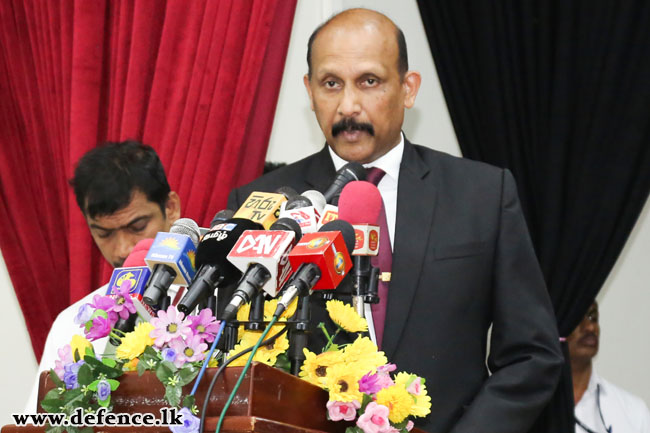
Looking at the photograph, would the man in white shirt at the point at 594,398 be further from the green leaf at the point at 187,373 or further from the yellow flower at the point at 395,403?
the green leaf at the point at 187,373

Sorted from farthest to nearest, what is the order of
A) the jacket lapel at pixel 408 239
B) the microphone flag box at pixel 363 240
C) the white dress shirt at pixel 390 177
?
the white dress shirt at pixel 390 177 → the jacket lapel at pixel 408 239 → the microphone flag box at pixel 363 240

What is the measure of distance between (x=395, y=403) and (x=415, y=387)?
0.07 meters

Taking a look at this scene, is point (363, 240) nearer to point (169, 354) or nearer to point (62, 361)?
point (169, 354)

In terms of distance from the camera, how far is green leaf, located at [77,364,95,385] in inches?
63.7

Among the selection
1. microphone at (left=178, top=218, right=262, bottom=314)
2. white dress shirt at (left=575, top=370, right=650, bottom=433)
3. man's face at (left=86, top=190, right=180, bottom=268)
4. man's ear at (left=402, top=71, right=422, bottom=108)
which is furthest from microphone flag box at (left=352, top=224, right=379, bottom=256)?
white dress shirt at (left=575, top=370, right=650, bottom=433)

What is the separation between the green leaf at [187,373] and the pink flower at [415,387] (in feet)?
1.32

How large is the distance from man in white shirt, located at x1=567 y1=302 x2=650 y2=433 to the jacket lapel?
6.06 ft

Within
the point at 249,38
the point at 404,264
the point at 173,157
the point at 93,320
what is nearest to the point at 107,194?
the point at 173,157

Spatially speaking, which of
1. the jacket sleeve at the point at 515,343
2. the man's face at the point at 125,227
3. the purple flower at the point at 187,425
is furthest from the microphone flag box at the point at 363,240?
the man's face at the point at 125,227

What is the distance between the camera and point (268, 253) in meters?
1.56

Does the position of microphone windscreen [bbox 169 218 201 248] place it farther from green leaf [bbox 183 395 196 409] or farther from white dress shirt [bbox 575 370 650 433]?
white dress shirt [bbox 575 370 650 433]

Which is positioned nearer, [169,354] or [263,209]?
[169,354]

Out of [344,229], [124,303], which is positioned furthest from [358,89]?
[124,303]

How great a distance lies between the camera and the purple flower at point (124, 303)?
1764 millimetres
